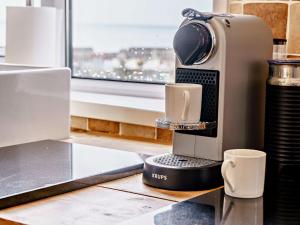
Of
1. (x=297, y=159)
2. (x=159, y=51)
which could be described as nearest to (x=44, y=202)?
(x=297, y=159)

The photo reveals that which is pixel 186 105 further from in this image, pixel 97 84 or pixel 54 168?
pixel 97 84

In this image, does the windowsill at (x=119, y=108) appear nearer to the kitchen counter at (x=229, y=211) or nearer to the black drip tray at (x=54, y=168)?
the black drip tray at (x=54, y=168)

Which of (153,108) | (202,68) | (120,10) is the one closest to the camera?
(202,68)

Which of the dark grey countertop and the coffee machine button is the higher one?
the coffee machine button

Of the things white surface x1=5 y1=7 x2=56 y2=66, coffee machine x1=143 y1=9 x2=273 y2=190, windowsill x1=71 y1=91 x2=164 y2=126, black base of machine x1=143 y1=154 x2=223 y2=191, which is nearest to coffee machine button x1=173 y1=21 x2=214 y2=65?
coffee machine x1=143 y1=9 x2=273 y2=190

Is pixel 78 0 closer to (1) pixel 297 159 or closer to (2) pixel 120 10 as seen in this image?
(2) pixel 120 10

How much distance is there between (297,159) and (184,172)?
0.25m

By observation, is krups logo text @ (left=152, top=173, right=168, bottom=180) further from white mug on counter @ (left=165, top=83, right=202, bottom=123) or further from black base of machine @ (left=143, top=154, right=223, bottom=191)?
white mug on counter @ (left=165, top=83, right=202, bottom=123)

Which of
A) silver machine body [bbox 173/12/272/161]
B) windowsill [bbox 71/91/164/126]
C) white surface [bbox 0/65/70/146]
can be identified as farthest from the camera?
windowsill [bbox 71/91/164/126]

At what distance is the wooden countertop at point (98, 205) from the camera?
0.98 metres

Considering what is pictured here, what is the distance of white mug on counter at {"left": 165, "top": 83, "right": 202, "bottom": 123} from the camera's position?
115cm

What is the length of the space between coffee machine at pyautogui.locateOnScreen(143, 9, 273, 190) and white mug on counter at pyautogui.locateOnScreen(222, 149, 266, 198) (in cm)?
8

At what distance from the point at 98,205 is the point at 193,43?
0.36 m

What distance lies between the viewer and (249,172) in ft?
3.59
